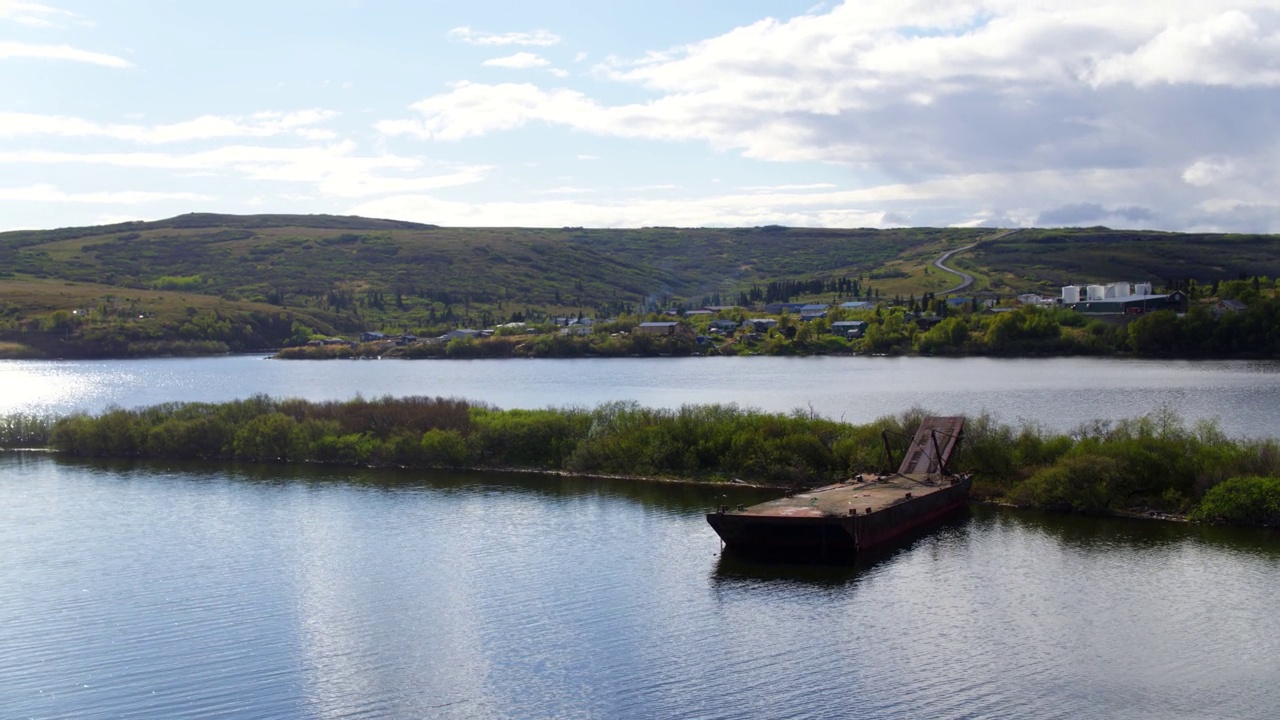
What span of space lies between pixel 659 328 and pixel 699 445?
111m

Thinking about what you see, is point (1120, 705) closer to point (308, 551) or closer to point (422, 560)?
point (422, 560)

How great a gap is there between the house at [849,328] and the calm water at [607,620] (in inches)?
4363

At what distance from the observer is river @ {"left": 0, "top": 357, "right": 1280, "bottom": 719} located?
28.2 meters

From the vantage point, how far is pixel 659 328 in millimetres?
169250

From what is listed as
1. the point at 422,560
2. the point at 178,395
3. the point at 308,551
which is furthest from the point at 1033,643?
the point at 178,395

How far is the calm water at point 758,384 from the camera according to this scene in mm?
80188

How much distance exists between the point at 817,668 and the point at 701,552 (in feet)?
42.7

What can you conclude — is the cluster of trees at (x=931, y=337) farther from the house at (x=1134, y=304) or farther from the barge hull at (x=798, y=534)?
the barge hull at (x=798, y=534)

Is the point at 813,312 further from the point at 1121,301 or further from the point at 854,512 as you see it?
the point at 854,512

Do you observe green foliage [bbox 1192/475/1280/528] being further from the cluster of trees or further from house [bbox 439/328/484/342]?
house [bbox 439/328/484/342]

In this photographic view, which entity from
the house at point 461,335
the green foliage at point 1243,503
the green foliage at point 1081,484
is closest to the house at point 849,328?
the house at point 461,335

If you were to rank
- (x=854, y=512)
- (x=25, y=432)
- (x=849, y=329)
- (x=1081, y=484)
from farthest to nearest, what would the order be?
1. (x=849, y=329)
2. (x=25, y=432)
3. (x=1081, y=484)
4. (x=854, y=512)

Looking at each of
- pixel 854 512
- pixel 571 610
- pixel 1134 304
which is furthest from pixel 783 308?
pixel 571 610

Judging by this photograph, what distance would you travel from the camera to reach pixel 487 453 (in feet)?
212
